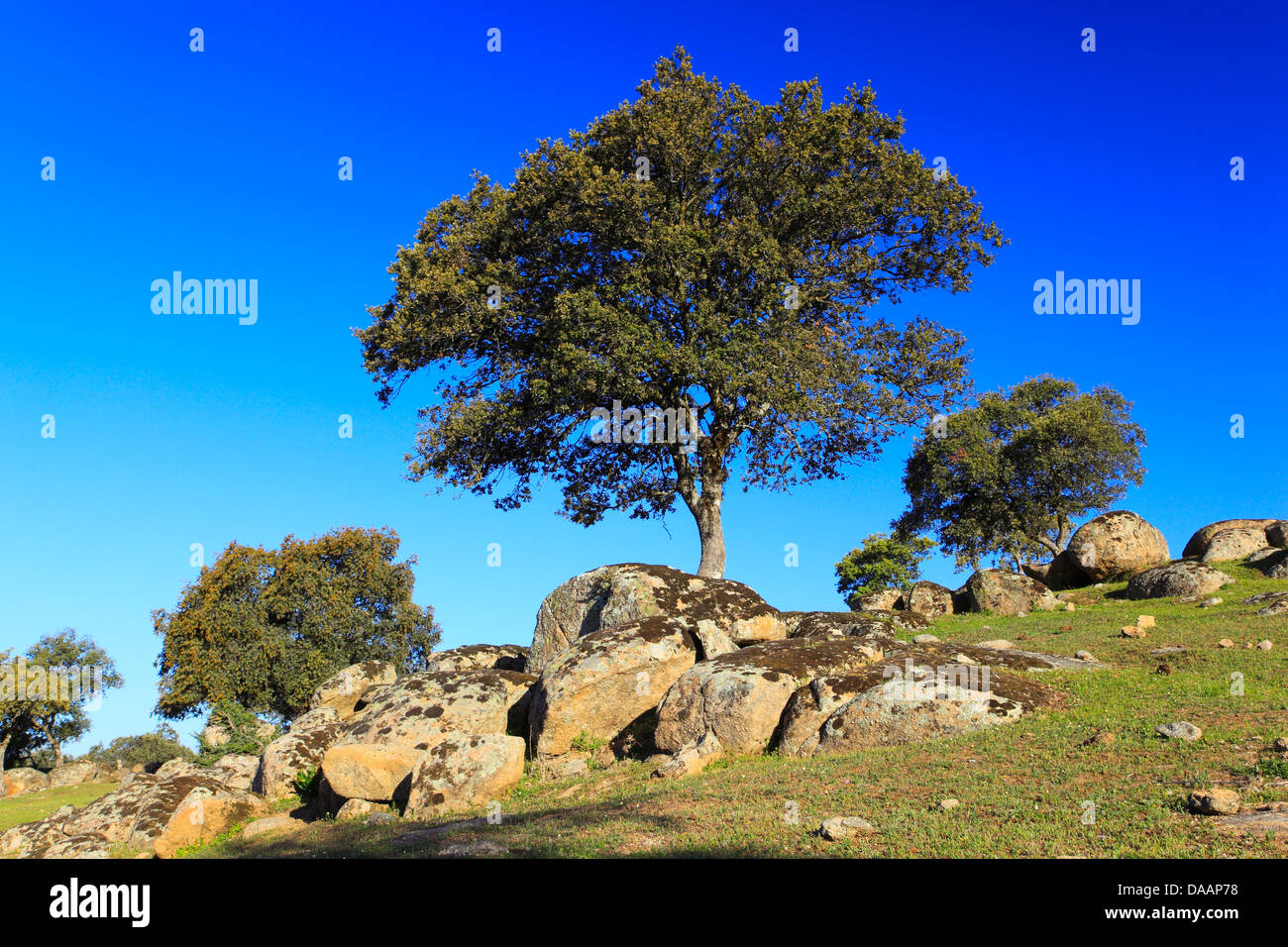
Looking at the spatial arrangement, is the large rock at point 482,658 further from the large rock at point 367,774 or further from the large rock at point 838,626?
the large rock at point 367,774

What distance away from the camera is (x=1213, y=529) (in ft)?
130

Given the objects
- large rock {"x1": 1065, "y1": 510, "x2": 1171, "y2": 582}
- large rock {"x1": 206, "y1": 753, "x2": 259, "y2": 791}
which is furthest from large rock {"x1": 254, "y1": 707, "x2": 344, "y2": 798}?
large rock {"x1": 1065, "y1": 510, "x2": 1171, "y2": 582}

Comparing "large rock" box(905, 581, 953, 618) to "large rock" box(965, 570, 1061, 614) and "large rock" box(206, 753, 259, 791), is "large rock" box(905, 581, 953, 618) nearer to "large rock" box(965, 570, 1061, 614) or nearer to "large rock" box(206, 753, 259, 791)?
"large rock" box(965, 570, 1061, 614)

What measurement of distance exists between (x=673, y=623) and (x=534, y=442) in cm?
1474

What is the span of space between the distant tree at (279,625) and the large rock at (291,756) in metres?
26.5

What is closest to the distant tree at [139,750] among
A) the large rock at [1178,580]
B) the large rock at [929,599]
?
the large rock at [929,599]

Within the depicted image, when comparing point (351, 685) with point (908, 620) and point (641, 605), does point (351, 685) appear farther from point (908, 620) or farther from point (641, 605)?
point (908, 620)

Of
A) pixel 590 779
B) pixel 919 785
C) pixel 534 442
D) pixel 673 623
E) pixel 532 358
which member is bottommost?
pixel 590 779

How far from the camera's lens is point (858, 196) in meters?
33.1

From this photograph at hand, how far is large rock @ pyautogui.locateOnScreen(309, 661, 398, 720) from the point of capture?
27953 millimetres

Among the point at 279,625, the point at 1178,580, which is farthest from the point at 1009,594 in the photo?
the point at 279,625

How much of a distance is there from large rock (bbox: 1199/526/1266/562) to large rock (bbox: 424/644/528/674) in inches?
1153
